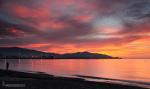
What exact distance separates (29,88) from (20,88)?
0.80 meters

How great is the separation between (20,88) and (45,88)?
271 centimetres

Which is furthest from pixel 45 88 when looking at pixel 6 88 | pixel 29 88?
pixel 6 88

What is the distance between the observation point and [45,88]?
2522 centimetres

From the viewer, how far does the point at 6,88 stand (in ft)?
73.5

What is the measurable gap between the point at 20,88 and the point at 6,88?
1.47m

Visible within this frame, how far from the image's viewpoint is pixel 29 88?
23.6m

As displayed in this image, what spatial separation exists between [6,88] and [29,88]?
2.16 m

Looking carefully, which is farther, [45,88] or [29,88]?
[45,88]

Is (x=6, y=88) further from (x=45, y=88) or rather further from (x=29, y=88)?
(x=45, y=88)

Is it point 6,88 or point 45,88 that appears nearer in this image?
point 6,88

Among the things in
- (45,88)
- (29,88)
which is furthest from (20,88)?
(45,88)

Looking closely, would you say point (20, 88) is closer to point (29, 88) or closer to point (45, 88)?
point (29, 88)
